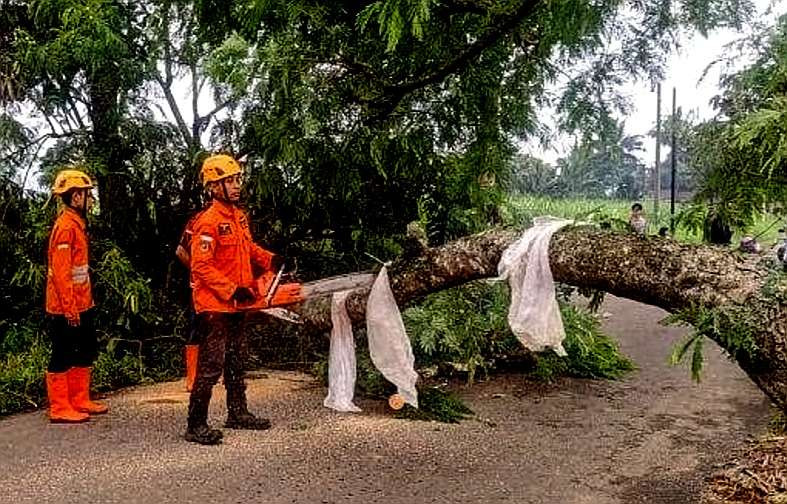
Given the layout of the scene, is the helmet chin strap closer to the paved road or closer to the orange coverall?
the orange coverall

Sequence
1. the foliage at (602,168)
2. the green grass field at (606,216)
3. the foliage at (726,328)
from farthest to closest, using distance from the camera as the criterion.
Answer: the foliage at (602,168) < the green grass field at (606,216) < the foliage at (726,328)

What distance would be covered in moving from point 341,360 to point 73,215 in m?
1.96

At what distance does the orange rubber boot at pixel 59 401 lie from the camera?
5.76m

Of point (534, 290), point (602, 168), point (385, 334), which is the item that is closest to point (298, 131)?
point (385, 334)

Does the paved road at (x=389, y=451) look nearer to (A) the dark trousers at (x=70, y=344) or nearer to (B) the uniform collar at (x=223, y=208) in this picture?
(A) the dark trousers at (x=70, y=344)

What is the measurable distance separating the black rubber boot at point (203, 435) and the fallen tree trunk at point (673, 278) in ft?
4.53

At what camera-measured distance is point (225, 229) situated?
16.8 ft

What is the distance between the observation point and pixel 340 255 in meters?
8.08

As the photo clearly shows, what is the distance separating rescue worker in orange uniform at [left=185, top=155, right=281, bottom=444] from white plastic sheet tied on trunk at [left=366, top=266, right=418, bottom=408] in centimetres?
79

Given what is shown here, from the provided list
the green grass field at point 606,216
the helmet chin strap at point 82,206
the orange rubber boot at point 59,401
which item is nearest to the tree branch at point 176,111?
the helmet chin strap at point 82,206

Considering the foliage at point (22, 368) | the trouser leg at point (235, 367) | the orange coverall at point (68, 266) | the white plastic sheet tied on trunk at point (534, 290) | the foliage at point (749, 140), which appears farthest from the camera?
the foliage at point (22, 368)

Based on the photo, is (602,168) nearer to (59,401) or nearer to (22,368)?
(22,368)

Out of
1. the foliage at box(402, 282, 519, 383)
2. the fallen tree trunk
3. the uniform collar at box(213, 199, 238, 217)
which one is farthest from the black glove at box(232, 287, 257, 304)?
the foliage at box(402, 282, 519, 383)

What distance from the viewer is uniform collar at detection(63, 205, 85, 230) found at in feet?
19.1
